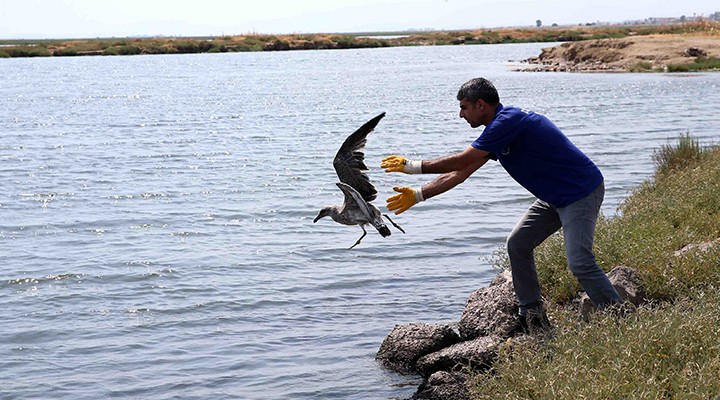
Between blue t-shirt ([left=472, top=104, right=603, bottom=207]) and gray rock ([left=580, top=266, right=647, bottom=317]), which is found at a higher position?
blue t-shirt ([left=472, top=104, right=603, bottom=207])

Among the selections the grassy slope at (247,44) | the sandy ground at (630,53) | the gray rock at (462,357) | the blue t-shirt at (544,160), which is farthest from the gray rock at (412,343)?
the grassy slope at (247,44)

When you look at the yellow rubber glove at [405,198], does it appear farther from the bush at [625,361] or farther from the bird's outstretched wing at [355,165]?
the bush at [625,361]

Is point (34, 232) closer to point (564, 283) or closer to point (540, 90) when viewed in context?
point (564, 283)

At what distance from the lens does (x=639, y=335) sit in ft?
22.3

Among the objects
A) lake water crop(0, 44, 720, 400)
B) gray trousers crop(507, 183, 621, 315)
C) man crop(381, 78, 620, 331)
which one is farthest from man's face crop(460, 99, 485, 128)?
lake water crop(0, 44, 720, 400)

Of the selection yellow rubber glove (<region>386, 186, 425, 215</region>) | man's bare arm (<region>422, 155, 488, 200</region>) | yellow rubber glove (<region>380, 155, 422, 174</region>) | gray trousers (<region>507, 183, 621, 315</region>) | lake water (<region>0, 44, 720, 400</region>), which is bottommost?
lake water (<region>0, 44, 720, 400</region>)

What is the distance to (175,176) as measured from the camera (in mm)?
24266

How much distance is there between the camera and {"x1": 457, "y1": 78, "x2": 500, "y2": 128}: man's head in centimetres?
797

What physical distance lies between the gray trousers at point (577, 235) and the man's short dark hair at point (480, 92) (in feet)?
3.55

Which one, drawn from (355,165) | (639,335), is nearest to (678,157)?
(355,165)

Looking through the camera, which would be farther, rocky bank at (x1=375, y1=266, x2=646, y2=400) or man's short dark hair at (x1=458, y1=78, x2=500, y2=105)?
rocky bank at (x1=375, y1=266, x2=646, y2=400)

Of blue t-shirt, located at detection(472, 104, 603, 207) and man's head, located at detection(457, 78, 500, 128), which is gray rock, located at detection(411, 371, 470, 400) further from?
man's head, located at detection(457, 78, 500, 128)

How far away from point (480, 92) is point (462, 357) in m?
2.43

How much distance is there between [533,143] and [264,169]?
1752cm
